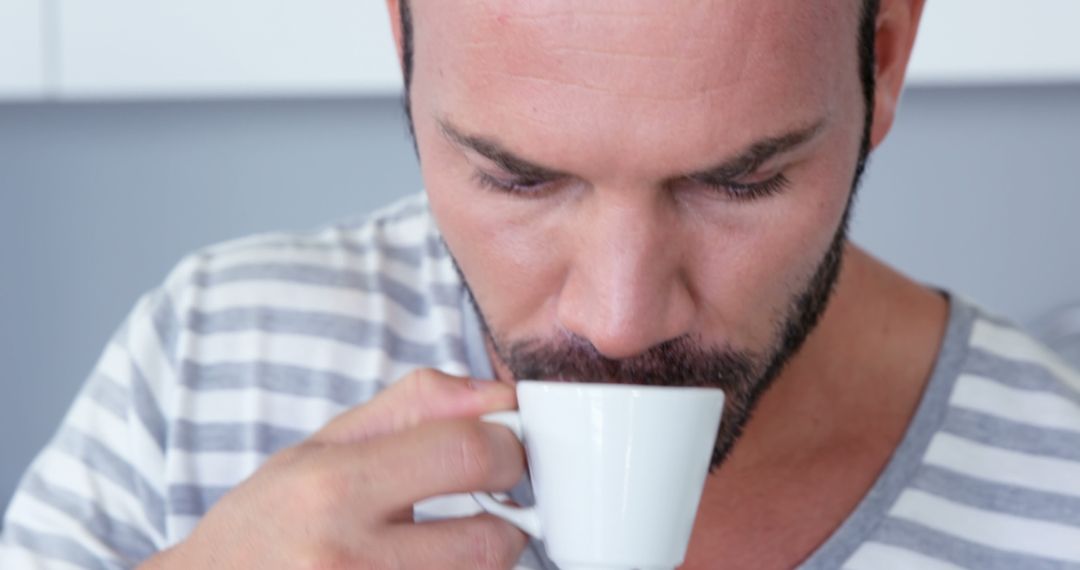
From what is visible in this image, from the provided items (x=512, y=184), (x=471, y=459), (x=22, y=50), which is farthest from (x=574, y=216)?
(x=22, y=50)

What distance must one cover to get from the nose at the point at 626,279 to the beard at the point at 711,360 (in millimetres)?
17

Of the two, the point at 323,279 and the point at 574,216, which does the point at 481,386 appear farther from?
the point at 323,279

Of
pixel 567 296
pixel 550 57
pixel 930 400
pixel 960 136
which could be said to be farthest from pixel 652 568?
pixel 960 136

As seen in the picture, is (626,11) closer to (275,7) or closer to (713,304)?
(713,304)

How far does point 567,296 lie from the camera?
3.00 feet

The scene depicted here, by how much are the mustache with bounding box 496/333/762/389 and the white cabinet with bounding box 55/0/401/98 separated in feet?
2.79

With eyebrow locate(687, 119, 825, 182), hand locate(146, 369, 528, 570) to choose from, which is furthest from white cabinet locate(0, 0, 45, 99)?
eyebrow locate(687, 119, 825, 182)

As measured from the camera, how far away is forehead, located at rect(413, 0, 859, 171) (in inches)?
33.3

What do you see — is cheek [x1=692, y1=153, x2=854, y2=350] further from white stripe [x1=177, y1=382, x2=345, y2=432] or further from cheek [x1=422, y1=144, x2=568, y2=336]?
white stripe [x1=177, y1=382, x2=345, y2=432]

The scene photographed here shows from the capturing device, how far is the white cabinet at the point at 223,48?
1.78 metres

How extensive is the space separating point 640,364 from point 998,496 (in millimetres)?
388

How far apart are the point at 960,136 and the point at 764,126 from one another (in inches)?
50.3

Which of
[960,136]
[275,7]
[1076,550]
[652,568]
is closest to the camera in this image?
[652,568]

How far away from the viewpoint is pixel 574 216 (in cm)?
90
